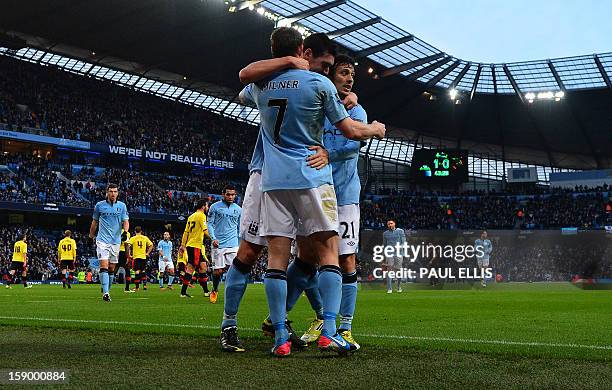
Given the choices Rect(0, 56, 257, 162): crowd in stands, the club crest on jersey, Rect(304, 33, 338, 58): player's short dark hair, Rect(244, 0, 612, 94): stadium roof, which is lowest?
the club crest on jersey

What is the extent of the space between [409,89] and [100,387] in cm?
5613

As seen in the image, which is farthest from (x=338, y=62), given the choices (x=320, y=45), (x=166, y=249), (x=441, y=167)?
(x=441, y=167)

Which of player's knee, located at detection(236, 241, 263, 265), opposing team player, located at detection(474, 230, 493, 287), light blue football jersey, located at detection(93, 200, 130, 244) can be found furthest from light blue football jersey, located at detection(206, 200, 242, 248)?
opposing team player, located at detection(474, 230, 493, 287)

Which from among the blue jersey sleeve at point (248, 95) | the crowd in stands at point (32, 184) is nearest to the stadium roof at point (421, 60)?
the crowd in stands at point (32, 184)

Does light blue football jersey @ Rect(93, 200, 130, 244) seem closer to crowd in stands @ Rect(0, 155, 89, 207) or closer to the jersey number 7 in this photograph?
the jersey number 7

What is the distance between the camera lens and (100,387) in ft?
11.0

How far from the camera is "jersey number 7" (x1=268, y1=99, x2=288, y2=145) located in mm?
4855

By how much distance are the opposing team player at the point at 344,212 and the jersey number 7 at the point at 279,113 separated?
0.63 metres

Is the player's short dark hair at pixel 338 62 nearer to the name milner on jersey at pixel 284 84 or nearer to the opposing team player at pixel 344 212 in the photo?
the opposing team player at pixel 344 212

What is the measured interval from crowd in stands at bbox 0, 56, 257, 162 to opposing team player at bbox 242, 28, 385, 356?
140ft

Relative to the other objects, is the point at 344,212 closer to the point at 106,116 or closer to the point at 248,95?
the point at 248,95

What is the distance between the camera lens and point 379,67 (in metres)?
52.4

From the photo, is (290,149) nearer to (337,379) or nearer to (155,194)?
(337,379)

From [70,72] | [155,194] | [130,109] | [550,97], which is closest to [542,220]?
[550,97]
